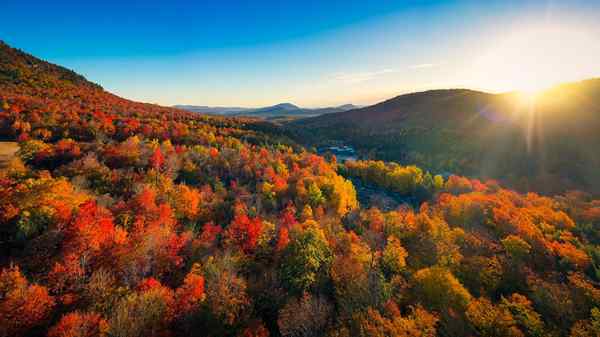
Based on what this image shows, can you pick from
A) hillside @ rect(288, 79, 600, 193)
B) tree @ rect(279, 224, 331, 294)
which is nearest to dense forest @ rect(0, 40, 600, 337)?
tree @ rect(279, 224, 331, 294)

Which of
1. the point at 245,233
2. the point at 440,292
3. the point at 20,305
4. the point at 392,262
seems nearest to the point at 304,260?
the point at 245,233

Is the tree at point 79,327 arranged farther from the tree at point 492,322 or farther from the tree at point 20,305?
the tree at point 492,322

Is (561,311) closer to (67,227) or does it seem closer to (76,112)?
(67,227)

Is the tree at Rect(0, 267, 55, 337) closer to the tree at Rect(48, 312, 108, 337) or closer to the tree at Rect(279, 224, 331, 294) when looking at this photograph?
the tree at Rect(48, 312, 108, 337)

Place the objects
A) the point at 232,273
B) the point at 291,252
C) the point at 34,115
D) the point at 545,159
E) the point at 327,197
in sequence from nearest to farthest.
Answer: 1. the point at 232,273
2. the point at 291,252
3. the point at 34,115
4. the point at 327,197
5. the point at 545,159

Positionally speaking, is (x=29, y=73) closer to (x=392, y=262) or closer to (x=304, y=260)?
(x=304, y=260)

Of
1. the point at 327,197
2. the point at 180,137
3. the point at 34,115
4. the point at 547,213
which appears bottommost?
the point at 547,213

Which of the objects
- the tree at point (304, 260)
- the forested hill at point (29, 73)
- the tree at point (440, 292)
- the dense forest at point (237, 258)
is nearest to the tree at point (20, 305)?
the dense forest at point (237, 258)

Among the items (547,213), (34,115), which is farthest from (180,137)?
Answer: (547,213)
